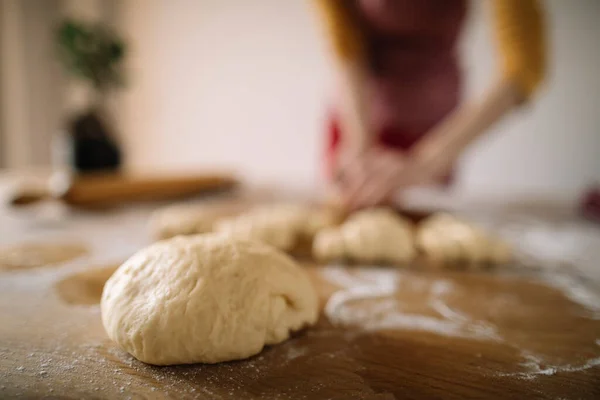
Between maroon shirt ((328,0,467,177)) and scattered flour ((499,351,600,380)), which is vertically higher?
maroon shirt ((328,0,467,177))

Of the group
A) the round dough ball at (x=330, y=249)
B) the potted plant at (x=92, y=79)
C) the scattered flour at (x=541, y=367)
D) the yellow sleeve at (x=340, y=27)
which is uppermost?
the yellow sleeve at (x=340, y=27)

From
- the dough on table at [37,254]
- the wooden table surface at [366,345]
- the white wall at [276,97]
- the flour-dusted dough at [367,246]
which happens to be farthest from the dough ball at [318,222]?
the white wall at [276,97]

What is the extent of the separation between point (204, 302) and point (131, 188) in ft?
4.21

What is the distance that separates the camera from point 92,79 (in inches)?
80.0

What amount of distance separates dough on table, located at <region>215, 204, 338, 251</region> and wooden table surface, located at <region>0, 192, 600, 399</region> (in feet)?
0.66

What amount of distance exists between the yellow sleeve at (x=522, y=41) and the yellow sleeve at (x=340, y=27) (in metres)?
0.61

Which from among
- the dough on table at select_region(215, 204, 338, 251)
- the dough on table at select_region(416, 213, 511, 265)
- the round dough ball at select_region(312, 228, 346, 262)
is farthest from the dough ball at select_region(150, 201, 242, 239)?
the dough on table at select_region(416, 213, 511, 265)

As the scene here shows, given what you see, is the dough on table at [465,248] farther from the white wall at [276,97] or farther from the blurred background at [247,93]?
the white wall at [276,97]

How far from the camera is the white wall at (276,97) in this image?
260cm

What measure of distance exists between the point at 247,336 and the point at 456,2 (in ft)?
5.80

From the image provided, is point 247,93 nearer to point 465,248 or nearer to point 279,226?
point 279,226

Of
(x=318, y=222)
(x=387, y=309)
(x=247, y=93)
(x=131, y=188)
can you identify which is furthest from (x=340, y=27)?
(x=247, y=93)

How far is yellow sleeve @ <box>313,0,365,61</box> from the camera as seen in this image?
5.84ft

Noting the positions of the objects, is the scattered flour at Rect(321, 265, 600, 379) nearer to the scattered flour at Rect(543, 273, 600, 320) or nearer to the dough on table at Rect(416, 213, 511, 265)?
the scattered flour at Rect(543, 273, 600, 320)
